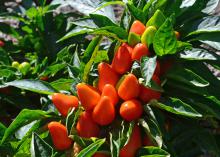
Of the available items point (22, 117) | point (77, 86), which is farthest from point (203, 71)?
point (22, 117)

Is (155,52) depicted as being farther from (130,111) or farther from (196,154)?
(196,154)

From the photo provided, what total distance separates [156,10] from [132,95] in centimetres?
30

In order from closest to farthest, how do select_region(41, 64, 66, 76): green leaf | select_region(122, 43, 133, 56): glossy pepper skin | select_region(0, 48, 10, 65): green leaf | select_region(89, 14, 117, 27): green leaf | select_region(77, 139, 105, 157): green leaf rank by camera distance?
select_region(77, 139, 105, 157): green leaf → select_region(122, 43, 133, 56): glossy pepper skin → select_region(89, 14, 117, 27): green leaf → select_region(41, 64, 66, 76): green leaf → select_region(0, 48, 10, 65): green leaf

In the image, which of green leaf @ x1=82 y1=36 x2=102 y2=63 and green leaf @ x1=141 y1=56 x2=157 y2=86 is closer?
green leaf @ x1=141 y1=56 x2=157 y2=86

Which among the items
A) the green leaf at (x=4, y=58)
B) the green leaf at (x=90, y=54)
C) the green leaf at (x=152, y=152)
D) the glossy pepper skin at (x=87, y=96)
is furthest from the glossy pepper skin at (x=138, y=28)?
the green leaf at (x=4, y=58)

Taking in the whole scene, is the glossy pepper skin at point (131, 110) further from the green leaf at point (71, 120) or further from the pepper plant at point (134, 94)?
the green leaf at point (71, 120)

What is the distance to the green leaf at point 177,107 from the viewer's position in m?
1.31

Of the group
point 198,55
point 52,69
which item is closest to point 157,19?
point 198,55

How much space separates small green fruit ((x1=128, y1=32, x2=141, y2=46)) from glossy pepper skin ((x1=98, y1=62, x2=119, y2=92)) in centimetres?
10

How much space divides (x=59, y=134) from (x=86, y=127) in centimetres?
7

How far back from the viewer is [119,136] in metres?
1.33

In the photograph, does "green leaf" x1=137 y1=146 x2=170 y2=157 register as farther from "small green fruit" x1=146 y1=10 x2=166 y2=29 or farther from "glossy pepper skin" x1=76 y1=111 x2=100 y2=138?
A: "small green fruit" x1=146 y1=10 x2=166 y2=29

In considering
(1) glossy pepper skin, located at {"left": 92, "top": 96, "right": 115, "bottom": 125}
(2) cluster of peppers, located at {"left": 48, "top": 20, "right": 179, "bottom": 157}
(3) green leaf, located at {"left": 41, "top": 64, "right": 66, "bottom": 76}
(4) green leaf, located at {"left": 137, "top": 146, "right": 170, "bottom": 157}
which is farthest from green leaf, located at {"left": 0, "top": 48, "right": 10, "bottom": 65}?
(4) green leaf, located at {"left": 137, "top": 146, "right": 170, "bottom": 157}

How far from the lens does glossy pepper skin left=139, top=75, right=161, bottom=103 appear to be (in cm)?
137
